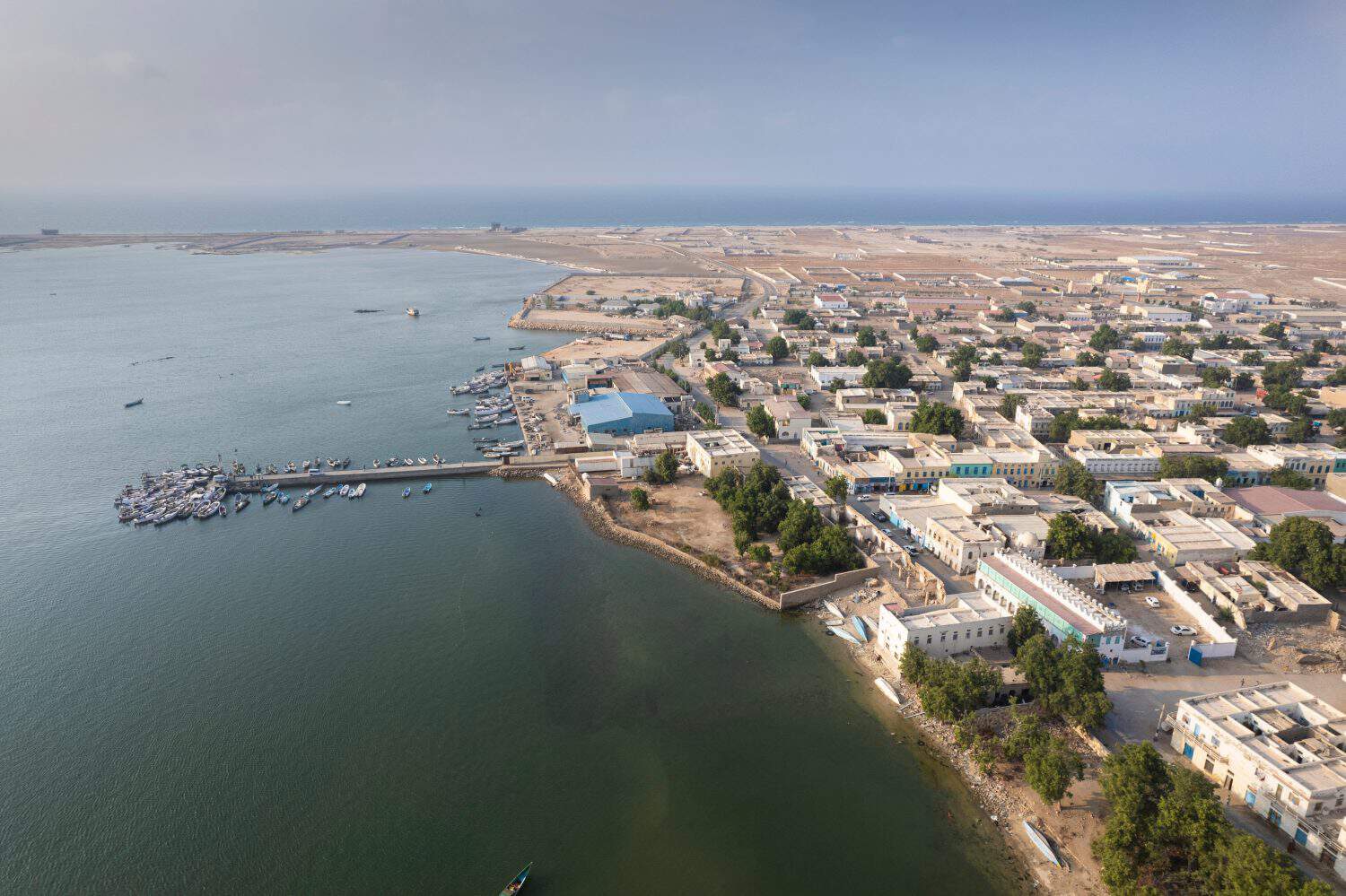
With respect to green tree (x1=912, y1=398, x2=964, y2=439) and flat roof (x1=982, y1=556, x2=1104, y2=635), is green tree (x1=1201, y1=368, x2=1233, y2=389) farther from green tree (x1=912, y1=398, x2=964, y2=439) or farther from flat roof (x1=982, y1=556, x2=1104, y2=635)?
flat roof (x1=982, y1=556, x2=1104, y2=635)

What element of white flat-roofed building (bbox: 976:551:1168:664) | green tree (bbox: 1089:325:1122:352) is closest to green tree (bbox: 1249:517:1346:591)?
white flat-roofed building (bbox: 976:551:1168:664)

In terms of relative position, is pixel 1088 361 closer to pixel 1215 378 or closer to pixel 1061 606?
pixel 1215 378

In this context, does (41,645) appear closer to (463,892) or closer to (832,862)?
(463,892)

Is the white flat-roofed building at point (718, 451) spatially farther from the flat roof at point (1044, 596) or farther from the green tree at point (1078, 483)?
the green tree at point (1078, 483)

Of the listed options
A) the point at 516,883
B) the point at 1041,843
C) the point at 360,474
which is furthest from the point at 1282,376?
the point at 360,474

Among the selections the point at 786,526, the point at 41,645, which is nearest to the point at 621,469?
the point at 786,526

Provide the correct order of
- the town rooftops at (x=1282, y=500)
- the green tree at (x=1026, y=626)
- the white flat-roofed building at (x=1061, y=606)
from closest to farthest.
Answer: the white flat-roofed building at (x=1061, y=606) → the green tree at (x=1026, y=626) → the town rooftops at (x=1282, y=500)

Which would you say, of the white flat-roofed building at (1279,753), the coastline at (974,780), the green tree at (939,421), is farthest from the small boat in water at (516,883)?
the green tree at (939,421)
